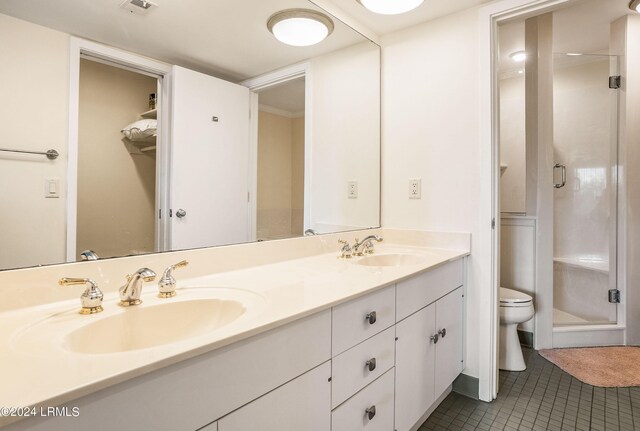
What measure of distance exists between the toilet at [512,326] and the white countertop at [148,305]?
94 cm

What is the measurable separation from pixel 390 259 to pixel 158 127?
129cm

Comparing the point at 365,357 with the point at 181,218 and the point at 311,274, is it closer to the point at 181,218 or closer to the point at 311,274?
the point at 311,274

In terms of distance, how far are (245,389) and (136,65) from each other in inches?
40.5

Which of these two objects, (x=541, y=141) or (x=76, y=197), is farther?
(x=541, y=141)

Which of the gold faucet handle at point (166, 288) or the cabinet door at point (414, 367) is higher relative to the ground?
the gold faucet handle at point (166, 288)

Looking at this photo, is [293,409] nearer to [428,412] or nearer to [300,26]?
[428,412]

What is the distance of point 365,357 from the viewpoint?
112 cm

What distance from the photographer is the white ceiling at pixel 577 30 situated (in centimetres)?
226

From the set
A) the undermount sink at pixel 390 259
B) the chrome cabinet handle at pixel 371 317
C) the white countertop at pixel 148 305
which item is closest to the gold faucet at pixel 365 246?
the undermount sink at pixel 390 259

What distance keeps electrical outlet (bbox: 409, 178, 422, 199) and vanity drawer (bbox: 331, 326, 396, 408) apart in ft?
3.21

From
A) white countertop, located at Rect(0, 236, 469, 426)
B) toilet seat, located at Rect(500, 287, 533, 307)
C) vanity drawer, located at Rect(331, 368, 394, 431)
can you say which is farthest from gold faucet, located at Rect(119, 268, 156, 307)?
toilet seat, located at Rect(500, 287, 533, 307)

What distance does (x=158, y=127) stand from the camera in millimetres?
1176

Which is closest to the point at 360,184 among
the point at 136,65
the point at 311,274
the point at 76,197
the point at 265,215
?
the point at 265,215

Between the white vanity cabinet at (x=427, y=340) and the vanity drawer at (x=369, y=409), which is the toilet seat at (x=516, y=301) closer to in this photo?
the white vanity cabinet at (x=427, y=340)
